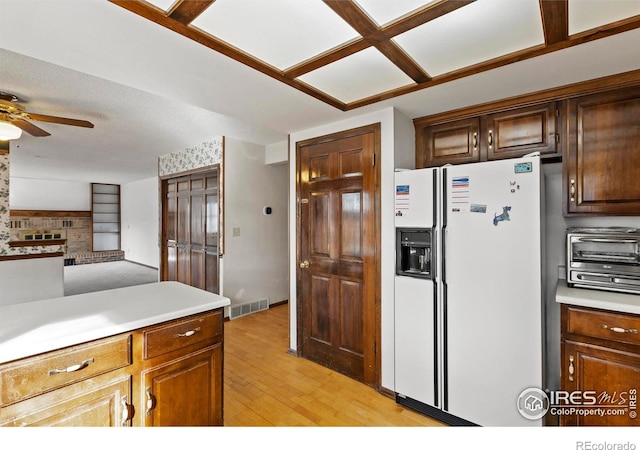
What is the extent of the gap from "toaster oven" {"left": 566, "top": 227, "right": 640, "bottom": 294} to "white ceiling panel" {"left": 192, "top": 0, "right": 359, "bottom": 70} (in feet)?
6.14

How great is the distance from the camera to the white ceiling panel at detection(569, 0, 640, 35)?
50.2 inches

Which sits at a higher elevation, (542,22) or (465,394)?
(542,22)

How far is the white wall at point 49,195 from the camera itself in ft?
26.7

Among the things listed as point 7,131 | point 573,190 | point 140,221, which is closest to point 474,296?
point 573,190

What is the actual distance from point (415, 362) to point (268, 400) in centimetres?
113

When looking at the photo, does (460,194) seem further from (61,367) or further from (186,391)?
(61,367)

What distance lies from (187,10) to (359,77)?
1.05 meters

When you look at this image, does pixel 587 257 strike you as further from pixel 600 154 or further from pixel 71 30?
pixel 71 30

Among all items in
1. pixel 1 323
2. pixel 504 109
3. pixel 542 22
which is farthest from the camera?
pixel 504 109

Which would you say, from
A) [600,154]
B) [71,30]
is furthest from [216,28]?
[600,154]

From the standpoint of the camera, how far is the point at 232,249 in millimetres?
4191

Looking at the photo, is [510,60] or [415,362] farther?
[415,362]
